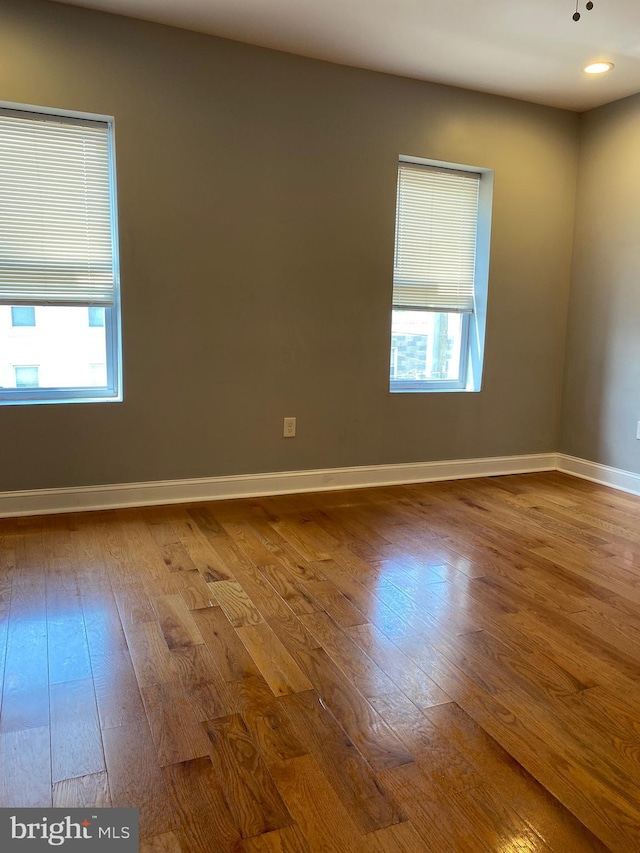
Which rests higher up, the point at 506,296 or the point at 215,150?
the point at 215,150

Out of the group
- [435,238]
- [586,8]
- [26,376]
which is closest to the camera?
[586,8]

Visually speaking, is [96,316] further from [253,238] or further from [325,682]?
[325,682]

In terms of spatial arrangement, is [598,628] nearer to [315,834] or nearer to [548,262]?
[315,834]

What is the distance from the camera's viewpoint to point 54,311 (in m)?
3.36

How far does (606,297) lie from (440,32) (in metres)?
2.09

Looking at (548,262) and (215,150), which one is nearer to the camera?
(215,150)

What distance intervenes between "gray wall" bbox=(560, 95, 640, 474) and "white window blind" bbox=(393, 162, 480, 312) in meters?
0.83

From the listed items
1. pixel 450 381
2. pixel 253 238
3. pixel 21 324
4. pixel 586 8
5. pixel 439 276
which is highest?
pixel 586 8

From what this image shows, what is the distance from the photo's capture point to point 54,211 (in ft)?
10.6

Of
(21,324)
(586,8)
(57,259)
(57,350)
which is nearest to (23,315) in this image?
(21,324)

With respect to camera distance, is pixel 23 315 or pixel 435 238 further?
pixel 435 238

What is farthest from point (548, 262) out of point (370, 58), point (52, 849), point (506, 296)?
point (52, 849)

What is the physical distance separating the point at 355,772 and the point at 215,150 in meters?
3.11

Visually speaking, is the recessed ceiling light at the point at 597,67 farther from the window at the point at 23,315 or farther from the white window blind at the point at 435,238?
the window at the point at 23,315
